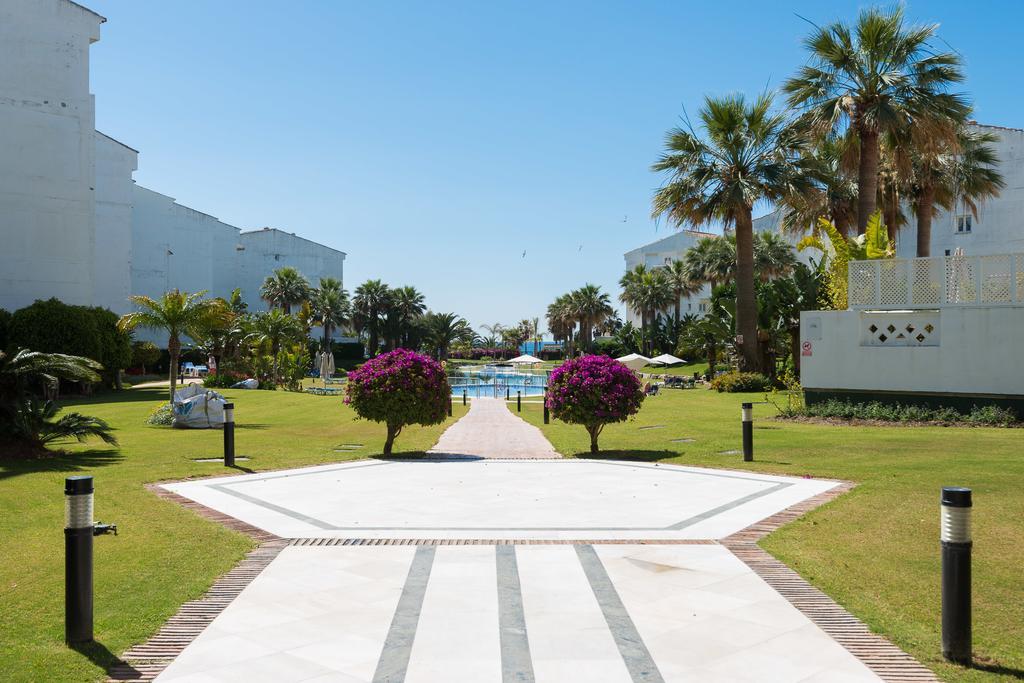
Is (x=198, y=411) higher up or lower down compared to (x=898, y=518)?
higher up

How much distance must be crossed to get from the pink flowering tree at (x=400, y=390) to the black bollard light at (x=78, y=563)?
997 cm

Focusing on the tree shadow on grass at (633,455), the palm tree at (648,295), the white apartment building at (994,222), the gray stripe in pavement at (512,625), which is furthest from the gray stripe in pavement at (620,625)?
the palm tree at (648,295)

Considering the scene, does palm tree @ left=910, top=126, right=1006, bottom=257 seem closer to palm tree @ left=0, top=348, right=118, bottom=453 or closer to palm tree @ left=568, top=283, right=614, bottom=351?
palm tree @ left=0, top=348, right=118, bottom=453

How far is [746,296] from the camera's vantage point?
35375 mm

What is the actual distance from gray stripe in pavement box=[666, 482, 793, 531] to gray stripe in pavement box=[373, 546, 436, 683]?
286 centimetres

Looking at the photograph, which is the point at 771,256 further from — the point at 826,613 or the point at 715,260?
the point at 826,613

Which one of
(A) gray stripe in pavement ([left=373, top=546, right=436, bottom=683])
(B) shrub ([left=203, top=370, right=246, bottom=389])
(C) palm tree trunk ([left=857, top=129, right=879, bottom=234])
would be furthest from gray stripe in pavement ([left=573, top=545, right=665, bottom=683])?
(B) shrub ([left=203, top=370, right=246, bottom=389])

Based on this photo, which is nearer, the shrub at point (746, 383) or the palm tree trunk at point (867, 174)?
the palm tree trunk at point (867, 174)

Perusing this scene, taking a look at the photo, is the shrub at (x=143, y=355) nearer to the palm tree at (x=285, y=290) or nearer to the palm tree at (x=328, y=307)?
the palm tree at (x=285, y=290)

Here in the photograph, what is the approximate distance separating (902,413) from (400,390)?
42.6ft

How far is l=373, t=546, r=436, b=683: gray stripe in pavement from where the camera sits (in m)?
4.61

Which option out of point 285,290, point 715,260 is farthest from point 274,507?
point 285,290

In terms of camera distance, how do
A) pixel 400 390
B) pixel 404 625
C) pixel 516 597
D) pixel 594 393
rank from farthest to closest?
pixel 594 393 < pixel 400 390 < pixel 516 597 < pixel 404 625

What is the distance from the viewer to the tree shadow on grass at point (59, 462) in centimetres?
1291
